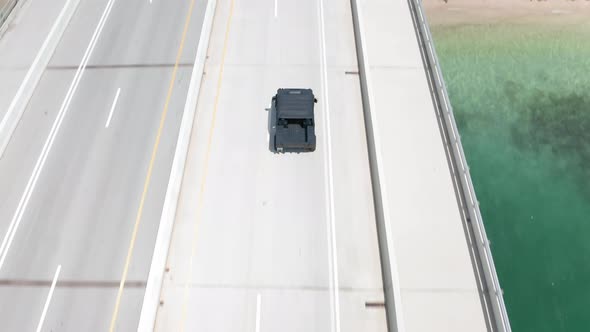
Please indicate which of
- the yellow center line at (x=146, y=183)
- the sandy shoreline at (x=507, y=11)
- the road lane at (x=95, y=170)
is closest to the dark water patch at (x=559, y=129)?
the sandy shoreline at (x=507, y=11)

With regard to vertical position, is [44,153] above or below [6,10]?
below

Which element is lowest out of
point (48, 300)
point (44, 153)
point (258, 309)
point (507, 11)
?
point (258, 309)

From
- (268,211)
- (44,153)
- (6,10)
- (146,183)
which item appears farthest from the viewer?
(6,10)

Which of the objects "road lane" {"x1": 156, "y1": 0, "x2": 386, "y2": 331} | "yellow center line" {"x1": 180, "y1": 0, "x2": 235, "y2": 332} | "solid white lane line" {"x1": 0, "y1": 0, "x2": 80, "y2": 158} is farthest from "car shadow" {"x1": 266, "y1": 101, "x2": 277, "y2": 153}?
"solid white lane line" {"x1": 0, "y1": 0, "x2": 80, "y2": 158}

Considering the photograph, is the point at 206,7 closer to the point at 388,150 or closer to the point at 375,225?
the point at 388,150

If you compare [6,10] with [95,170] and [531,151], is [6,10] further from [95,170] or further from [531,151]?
[531,151]

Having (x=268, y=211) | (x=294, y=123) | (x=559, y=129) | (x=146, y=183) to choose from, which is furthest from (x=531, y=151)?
(x=146, y=183)

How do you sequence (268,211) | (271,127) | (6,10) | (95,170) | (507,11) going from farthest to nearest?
(507,11) < (6,10) < (271,127) < (95,170) < (268,211)
